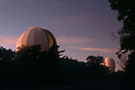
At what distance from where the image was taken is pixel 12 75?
89.9 feet

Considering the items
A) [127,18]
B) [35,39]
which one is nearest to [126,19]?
[127,18]

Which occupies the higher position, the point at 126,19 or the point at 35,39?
the point at 35,39

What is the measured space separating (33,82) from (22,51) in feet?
21.8

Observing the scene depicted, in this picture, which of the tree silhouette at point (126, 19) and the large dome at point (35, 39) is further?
the large dome at point (35, 39)

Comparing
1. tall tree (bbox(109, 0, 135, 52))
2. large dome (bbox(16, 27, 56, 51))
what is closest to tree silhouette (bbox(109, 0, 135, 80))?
tall tree (bbox(109, 0, 135, 52))

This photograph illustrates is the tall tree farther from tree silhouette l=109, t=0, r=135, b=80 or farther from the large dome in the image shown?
the large dome

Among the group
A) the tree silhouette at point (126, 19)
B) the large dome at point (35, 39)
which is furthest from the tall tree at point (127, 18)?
the large dome at point (35, 39)

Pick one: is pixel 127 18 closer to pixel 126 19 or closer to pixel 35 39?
pixel 126 19

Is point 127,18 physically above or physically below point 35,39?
below

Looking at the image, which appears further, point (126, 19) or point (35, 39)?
point (35, 39)

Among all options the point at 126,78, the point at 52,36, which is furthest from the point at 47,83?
the point at 52,36

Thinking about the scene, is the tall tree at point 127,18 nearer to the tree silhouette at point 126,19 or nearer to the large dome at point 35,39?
the tree silhouette at point 126,19

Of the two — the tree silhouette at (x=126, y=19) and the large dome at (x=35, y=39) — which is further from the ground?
the large dome at (x=35, y=39)

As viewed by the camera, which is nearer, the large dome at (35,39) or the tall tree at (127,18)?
the tall tree at (127,18)
